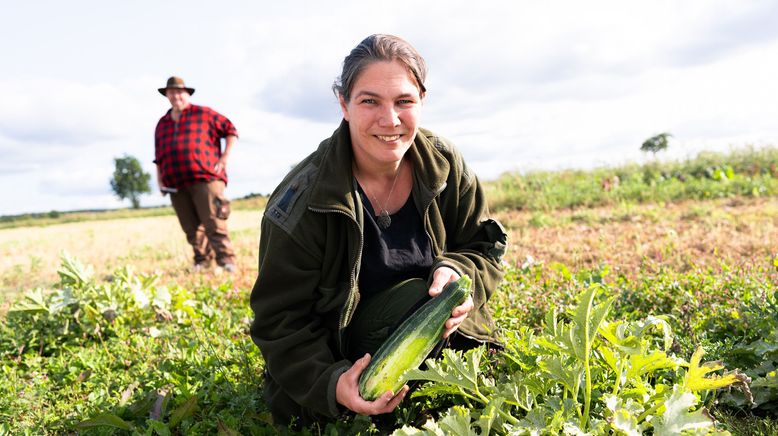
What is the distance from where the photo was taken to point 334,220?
3.23 meters

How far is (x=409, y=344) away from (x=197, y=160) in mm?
6419

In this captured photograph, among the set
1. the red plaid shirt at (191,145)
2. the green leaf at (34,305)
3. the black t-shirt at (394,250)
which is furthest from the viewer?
the red plaid shirt at (191,145)

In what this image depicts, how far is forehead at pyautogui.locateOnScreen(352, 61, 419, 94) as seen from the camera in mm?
3008

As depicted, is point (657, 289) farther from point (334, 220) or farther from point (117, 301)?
point (117, 301)

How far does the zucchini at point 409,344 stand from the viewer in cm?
277

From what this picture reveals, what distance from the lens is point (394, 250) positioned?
11.3ft

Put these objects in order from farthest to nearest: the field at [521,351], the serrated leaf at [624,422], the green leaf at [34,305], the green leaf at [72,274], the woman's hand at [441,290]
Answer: the green leaf at [72,274], the green leaf at [34,305], the woman's hand at [441,290], the field at [521,351], the serrated leaf at [624,422]

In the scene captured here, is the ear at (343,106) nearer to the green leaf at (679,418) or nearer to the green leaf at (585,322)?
the green leaf at (585,322)

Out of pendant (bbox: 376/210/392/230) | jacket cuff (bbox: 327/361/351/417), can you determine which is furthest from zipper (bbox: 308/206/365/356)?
jacket cuff (bbox: 327/361/351/417)

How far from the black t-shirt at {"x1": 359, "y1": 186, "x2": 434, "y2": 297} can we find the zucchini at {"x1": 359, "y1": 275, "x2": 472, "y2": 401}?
0.57 m

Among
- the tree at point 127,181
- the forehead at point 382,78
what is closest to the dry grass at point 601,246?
the forehead at point 382,78

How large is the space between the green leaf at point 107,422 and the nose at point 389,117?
7.43 ft

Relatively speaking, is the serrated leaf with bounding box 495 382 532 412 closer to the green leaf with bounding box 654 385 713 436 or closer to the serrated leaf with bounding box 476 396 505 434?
the serrated leaf with bounding box 476 396 505 434

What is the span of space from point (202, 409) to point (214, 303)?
7.89 feet
